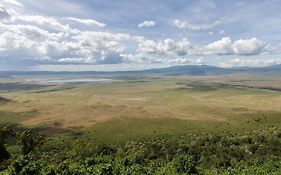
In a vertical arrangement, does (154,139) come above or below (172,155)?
below

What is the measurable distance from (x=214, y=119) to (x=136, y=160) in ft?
324

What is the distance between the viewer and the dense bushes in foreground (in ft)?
188

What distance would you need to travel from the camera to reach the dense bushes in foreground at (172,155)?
188 ft

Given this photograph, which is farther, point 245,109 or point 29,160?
point 245,109

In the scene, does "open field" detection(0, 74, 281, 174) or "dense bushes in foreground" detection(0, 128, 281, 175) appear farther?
"open field" detection(0, 74, 281, 174)

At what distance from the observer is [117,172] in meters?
48.7

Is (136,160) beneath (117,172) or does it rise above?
beneath

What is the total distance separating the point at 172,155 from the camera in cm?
9300

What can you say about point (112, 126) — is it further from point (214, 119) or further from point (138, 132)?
point (214, 119)

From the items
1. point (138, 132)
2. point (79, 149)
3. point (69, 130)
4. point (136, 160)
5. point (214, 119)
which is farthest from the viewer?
point (214, 119)

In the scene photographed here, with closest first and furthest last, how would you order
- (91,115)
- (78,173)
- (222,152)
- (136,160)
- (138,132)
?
(78,173), (136,160), (222,152), (138,132), (91,115)

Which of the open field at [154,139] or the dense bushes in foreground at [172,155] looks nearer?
the dense bushes in foreground at [172,155]

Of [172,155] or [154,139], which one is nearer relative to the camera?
[172,155]

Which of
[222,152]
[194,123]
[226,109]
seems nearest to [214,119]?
[194,123]
